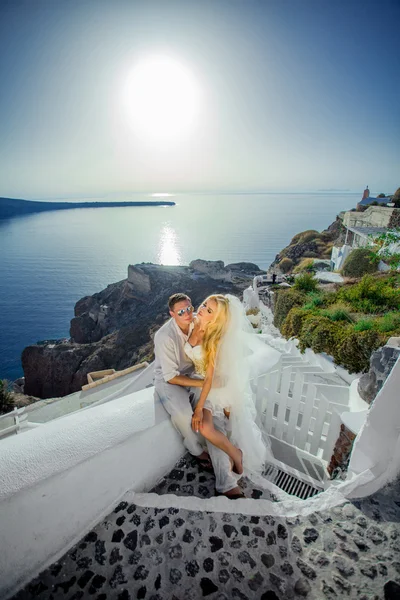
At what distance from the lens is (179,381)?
2.89m

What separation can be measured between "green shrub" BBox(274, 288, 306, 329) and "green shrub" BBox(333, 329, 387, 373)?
4708 mm

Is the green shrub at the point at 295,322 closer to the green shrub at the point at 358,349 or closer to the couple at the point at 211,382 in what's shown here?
the green shrub at the point at 358,349

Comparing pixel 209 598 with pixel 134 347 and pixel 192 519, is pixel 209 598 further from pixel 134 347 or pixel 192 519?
pixel 134 347

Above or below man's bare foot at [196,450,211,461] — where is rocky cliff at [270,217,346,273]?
below

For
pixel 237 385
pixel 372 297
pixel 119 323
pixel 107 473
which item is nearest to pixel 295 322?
pixel 372 297

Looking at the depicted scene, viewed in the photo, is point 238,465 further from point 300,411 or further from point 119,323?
point 119,323

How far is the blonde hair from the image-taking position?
2799 millimetres

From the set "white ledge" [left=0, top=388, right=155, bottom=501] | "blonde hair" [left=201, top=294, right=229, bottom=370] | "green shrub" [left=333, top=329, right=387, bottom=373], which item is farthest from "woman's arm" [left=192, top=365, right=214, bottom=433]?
"green shrub" [left=333, top=329, right=387, bottom=373]

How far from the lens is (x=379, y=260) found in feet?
47.5

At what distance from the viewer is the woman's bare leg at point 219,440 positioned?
274cm

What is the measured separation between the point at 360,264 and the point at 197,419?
15.6 m

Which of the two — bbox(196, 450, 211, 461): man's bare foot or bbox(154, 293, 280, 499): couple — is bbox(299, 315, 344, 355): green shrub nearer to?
bbox(154, 293, 280, 499): couple

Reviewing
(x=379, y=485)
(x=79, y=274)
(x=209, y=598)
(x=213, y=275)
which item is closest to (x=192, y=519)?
(x=209, y=598)

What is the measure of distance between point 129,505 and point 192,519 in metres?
0.59
